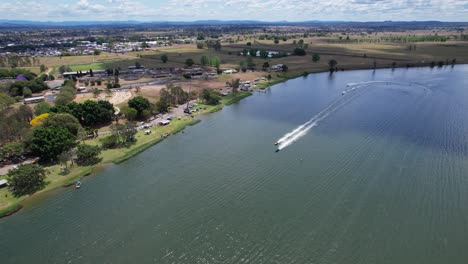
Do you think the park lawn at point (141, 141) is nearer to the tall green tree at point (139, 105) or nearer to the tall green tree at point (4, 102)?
the tall green tree at point (139, 105)

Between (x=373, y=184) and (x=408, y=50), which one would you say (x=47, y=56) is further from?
(x=408, y=50)

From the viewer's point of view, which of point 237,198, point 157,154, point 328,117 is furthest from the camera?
point 328,117

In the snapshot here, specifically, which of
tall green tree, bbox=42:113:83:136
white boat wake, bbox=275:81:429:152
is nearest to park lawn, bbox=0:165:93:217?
tall green tree, bbox=42:113:83:136

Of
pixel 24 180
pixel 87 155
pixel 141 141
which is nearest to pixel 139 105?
pixel 141 141

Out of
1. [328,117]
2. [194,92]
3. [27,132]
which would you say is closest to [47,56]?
[194,92]

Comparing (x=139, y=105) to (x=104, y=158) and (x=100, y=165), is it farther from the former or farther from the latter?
(x=100, y=165)

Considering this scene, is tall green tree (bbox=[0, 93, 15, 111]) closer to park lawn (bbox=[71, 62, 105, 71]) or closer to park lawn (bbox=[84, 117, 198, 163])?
park lawn (bbox=[84, 117, 198, 163])

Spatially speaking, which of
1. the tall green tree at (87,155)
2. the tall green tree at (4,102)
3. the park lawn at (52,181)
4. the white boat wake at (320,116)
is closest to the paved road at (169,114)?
the tall green tree at (87,155)

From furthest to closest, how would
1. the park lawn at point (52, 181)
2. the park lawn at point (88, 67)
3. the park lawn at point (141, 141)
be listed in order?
the park lawn at point (88, 67)
the park lawn at point (141, 141)
the park lawn at point (52, 181)
